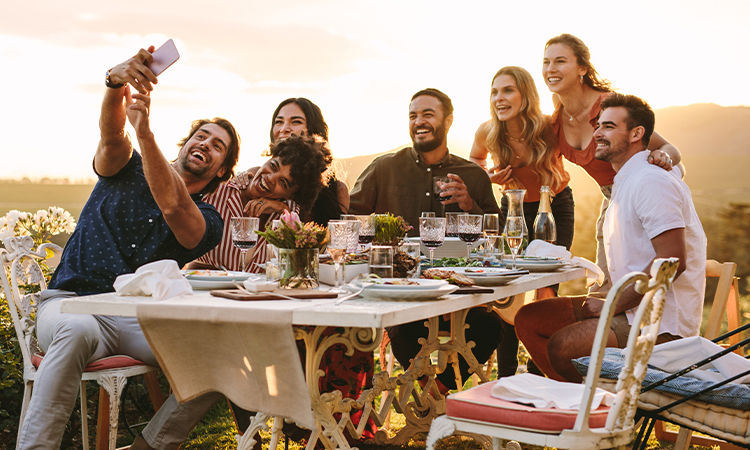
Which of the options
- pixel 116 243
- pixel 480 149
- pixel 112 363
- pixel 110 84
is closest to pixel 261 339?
pixel 112 363

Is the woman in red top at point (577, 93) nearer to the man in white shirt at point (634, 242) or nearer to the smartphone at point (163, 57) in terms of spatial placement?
the man in white shirt at point (634, 242)

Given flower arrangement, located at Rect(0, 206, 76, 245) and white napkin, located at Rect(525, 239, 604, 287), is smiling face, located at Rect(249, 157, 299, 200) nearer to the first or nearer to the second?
→ flower arrangement, located at Rect(0, 206, 76, 245)

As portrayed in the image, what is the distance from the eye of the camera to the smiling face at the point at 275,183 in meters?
3.71

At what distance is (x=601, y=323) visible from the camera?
1542 mm

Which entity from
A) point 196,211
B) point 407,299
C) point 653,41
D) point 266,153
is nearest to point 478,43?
point 653,41

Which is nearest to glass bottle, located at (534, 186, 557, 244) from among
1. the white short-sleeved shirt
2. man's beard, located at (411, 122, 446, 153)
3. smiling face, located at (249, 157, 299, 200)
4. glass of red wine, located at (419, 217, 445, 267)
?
the white short-sleeved shirt

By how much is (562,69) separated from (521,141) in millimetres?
539

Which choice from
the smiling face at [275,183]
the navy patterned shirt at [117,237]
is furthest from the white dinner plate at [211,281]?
the smiling face at [275,183]

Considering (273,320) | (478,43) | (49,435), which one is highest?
(478,43)

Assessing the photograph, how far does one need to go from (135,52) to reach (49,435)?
1419 millimetres

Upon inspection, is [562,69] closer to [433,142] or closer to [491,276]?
[433,142]

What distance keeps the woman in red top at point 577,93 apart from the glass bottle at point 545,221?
0.89m

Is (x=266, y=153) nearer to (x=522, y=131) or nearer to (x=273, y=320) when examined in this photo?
(x=522, y=131)

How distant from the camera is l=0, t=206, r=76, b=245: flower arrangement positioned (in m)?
3.63
